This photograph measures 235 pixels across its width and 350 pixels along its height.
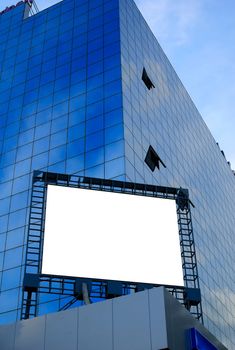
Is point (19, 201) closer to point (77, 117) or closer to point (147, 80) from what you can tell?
point (77, 117)

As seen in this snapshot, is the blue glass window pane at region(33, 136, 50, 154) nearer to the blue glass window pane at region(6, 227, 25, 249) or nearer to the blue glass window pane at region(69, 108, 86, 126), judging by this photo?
the blue glass window pane at region(69, 108, 86, 126)

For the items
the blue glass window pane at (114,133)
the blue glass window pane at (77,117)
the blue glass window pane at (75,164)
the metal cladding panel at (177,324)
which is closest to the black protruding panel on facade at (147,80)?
the blue glass window pane at (77,117)

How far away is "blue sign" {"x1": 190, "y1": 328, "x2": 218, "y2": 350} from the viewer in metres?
23.5

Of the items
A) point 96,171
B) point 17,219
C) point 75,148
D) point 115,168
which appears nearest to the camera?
point 115,168

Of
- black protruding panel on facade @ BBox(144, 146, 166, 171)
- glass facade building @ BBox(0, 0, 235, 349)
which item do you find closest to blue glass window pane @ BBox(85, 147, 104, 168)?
glass facade building @ BBox(0, 0, 235, 349)

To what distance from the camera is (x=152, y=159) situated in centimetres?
4806

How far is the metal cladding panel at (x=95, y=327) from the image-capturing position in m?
22.6

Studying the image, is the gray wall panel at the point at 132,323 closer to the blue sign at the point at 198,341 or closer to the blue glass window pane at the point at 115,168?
the blue sign at the point at 198,341

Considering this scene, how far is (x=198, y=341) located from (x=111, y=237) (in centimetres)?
739

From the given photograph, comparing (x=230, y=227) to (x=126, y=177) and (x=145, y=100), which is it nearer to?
(x=145, y=100)

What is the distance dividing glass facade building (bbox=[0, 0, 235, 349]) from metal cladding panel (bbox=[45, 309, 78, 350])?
1326 cm

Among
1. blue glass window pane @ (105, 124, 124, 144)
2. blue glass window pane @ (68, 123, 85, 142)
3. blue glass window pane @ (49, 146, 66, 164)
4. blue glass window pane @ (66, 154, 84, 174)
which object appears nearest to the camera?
blue glass window pane @ (105, 124, 124, 144)

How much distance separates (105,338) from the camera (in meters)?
22.7

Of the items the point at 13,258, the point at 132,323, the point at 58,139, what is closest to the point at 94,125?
the point at 58,139
